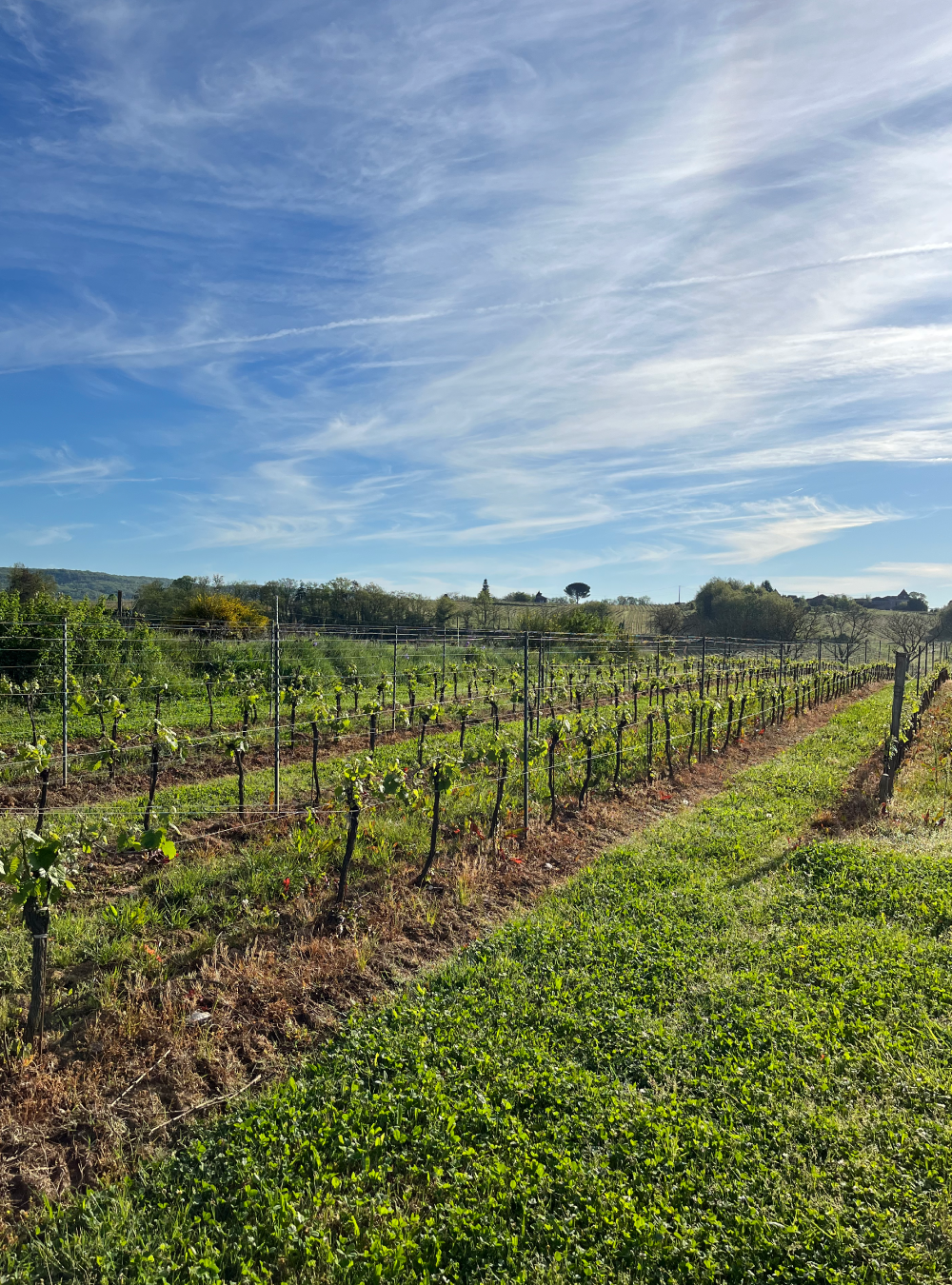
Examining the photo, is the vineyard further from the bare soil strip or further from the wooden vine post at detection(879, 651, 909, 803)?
the wooden vine post at detection(879, 651, 909, 803)

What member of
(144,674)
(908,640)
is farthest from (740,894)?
(908,640)

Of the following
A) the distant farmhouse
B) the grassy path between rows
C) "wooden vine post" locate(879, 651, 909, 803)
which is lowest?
the grassy path between rows

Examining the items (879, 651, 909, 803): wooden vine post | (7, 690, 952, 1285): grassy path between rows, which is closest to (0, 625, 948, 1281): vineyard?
(7, 690, 952, 1285): grassy path between rows

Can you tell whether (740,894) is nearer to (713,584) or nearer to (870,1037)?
(870,1037)

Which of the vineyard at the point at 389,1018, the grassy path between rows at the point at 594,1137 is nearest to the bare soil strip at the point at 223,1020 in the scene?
the vineyard at the point at 389,1018

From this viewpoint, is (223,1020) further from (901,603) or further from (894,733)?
(901,603)

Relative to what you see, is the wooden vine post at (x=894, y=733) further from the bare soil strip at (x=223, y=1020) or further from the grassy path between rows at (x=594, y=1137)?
the bare soil strip at (x=223, y=1020)

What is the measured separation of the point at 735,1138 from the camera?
10.4ft

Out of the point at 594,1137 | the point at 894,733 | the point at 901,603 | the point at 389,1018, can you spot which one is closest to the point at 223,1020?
the point at 389,1018

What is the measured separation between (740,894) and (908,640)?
49048 mm

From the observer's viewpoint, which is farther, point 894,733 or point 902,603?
point 902,603

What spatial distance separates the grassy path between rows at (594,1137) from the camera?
2656 millimetres

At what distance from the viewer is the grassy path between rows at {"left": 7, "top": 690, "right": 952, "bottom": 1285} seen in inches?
105

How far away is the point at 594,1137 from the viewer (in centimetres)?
323
